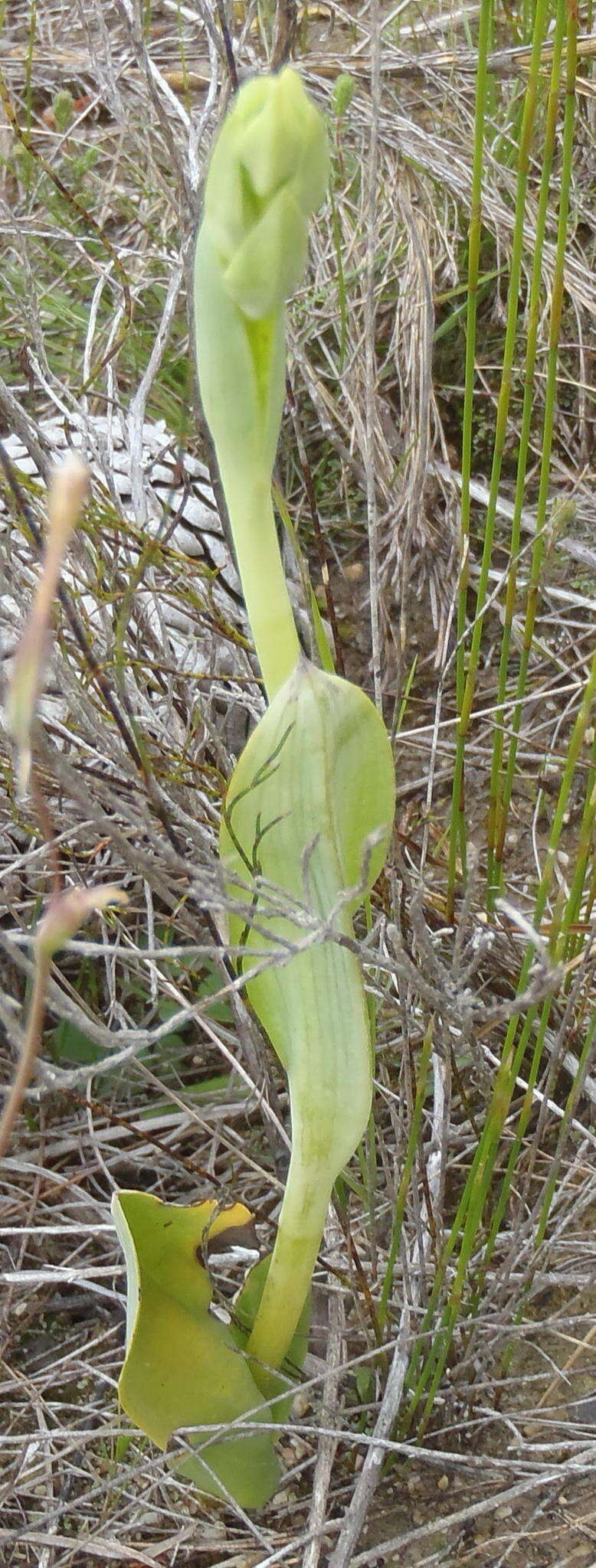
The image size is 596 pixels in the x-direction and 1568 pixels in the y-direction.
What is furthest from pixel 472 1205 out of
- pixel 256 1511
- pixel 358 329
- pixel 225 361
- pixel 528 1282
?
pixel 358 329

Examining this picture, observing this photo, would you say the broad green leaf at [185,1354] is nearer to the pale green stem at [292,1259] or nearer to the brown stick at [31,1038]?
the pale green stem at [292,1259]

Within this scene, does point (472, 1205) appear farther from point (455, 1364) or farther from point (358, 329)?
point (358, 329)

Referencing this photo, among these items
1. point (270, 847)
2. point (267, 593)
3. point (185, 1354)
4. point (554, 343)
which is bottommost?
point (185, 1354)

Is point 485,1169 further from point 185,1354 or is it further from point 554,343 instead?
point 554,343

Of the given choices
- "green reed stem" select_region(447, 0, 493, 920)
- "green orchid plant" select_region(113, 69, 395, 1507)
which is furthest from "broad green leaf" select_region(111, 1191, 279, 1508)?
"green reed stem" select_region(447, 0, 493, 920)

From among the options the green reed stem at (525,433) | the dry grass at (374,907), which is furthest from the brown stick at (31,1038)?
the green reed stem at (525,433)

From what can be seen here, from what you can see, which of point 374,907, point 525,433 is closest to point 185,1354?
point 374,907

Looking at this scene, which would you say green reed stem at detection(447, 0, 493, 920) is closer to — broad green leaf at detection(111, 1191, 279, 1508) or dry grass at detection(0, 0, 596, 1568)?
dry grass at detection(0, 0, 596, 1568)
